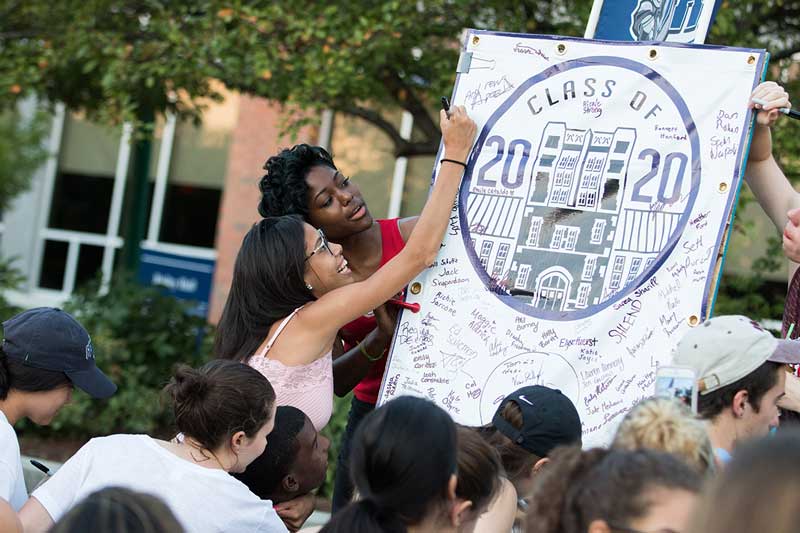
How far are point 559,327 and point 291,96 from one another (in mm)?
3317

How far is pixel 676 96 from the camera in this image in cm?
346

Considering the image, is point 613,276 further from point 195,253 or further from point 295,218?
point 195,253

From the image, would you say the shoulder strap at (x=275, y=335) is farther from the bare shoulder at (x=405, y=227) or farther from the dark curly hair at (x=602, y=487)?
the dark curly hair at (x=602, y=487)

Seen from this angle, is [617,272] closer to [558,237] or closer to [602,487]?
[558,237]

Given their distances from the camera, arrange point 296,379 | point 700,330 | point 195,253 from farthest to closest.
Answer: point 195,253
point 296,379
point 700,330

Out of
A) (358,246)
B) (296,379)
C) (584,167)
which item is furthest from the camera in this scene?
(358,246)

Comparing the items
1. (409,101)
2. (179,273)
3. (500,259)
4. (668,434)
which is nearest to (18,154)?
(179,273)

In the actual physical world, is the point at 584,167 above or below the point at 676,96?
below

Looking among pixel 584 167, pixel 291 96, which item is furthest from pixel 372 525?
pixel 291 96
